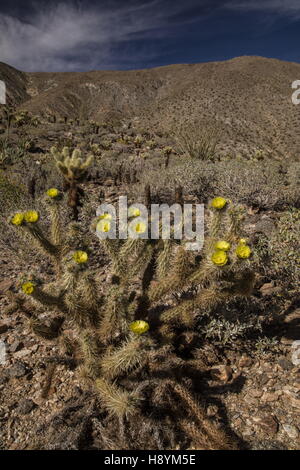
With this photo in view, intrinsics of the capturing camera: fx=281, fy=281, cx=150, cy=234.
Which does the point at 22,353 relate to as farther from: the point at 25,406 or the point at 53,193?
the point at 53,193

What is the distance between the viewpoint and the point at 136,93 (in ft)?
167

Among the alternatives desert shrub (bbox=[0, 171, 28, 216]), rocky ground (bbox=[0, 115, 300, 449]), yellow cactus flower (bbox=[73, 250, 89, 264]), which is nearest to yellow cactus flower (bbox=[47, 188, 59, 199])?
yellow cactus flower (bbox=[73, 250, 89, 264])

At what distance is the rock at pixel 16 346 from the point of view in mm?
2855

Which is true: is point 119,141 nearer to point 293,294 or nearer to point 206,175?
point 206,175

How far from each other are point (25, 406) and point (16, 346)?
72 cm

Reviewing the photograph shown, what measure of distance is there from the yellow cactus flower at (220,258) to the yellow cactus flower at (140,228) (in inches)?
25.2

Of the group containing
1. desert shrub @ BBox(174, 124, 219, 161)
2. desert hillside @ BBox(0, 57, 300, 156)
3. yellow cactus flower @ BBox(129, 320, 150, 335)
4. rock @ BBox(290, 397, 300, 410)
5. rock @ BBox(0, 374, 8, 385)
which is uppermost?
desert hillside @ BBox(0, 57, 300, 156)

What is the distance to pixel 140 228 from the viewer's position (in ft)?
8.03

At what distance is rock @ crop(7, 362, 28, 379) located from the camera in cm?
257

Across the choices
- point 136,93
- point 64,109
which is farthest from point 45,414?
point 136,93

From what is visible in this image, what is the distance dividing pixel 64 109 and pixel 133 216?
4428 cm

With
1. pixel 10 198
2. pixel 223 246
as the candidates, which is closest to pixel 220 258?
pixel 223 246

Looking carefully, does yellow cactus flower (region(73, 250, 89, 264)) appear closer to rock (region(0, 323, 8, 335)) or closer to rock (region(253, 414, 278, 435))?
rock (region(0, 323, 8, 335))

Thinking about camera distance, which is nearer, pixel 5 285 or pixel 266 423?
pixel 266 423
